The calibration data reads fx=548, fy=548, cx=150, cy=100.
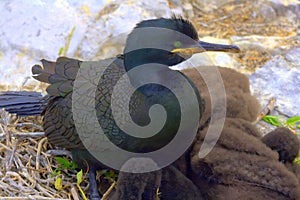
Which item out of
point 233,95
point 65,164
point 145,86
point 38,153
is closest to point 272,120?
point 233,95

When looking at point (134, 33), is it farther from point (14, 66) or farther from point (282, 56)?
point (282, 56)

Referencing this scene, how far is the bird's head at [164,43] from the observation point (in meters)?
3.33

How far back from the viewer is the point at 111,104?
3.41m

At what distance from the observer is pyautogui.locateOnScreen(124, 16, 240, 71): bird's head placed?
333 centimetres

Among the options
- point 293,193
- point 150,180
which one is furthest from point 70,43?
point 293,193

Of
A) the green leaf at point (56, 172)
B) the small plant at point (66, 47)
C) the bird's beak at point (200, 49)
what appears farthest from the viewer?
the small plant at point (66, 47)

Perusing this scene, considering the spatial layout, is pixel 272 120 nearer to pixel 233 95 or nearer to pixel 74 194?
pixel 233 95

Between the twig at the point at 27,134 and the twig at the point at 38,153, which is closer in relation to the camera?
the twig at the point at 38,153

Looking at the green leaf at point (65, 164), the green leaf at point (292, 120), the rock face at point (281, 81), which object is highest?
the green leaf at point (65, 164)

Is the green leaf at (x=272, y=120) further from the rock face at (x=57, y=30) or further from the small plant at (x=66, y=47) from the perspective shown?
the small plant at (x=66, y=47)

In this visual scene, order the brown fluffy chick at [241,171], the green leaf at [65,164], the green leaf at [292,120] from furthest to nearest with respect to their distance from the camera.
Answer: the green leaf at [292,120] < the green leaf at [65,164] < the brown fluffy chick at [241,171]

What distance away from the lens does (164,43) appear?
132 inches

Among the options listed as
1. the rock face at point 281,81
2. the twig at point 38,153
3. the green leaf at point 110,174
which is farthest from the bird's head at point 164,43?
the rock face at point 281,81

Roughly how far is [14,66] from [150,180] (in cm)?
227
